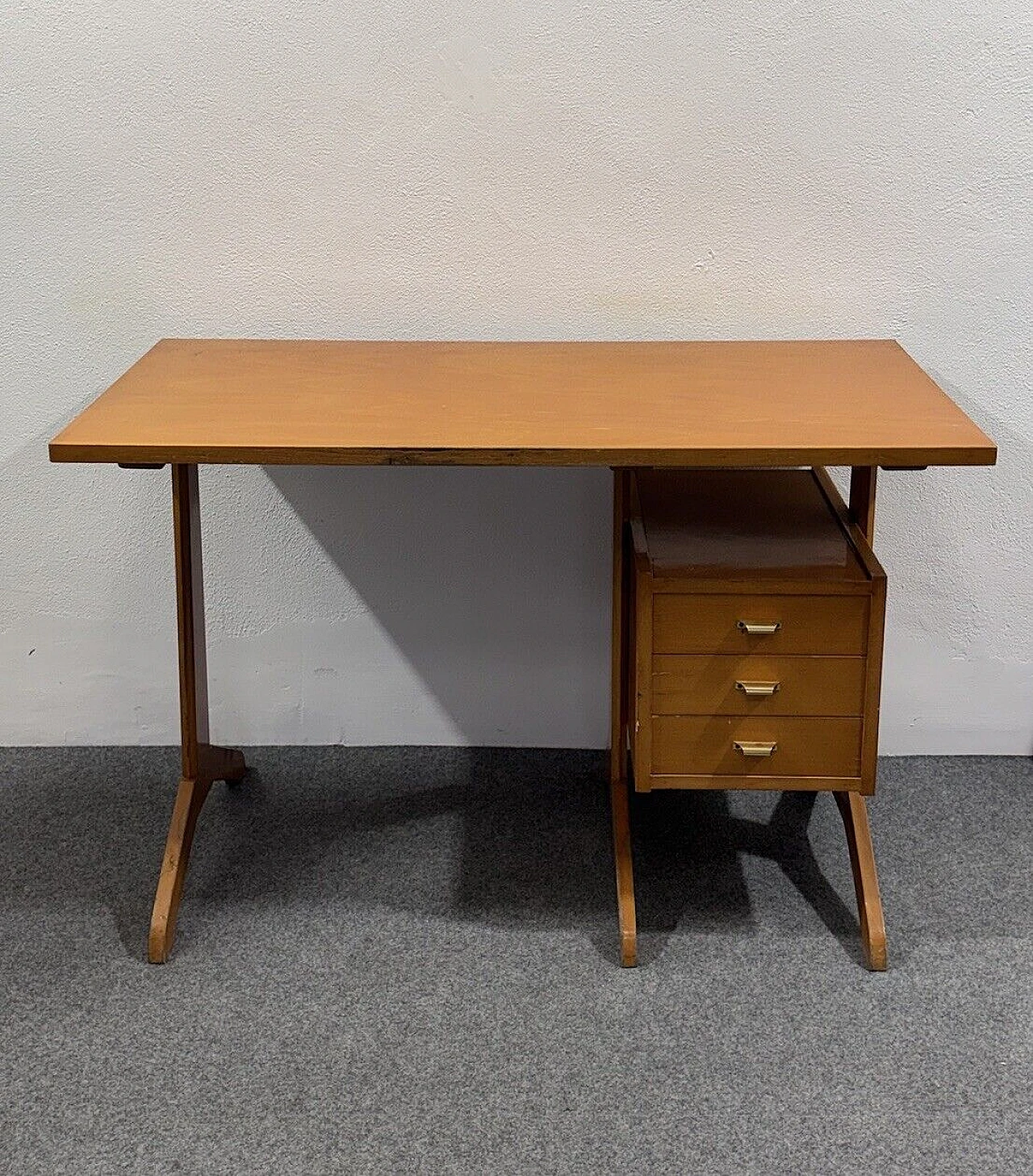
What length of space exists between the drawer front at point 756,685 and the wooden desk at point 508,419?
0.26m

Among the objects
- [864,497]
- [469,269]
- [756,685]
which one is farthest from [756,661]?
[469,269]

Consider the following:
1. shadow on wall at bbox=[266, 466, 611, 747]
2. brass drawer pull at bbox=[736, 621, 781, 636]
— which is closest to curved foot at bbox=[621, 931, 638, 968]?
brass drawer pull at bbox=[736, 621, 781, 636]

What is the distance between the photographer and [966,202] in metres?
2.42

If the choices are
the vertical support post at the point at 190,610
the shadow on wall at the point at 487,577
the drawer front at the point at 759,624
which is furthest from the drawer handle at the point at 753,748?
the vertical support post at the point at 190,610

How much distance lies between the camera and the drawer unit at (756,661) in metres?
2.01

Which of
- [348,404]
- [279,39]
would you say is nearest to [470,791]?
[348,404]

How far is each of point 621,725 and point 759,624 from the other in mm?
448

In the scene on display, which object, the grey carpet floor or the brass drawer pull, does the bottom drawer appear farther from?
the grey carpet floor

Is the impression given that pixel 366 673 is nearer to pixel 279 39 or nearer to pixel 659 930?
pixel 659 930

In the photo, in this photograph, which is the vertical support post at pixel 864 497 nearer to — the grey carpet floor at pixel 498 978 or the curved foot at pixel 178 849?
the grey carpet floor at pixel 498 978

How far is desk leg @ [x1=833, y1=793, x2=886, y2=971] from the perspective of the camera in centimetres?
214

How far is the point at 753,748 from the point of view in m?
2.07

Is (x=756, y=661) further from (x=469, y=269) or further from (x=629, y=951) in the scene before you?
(x=469, y=269)

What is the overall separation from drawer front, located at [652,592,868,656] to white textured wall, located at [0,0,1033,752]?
66 cm
